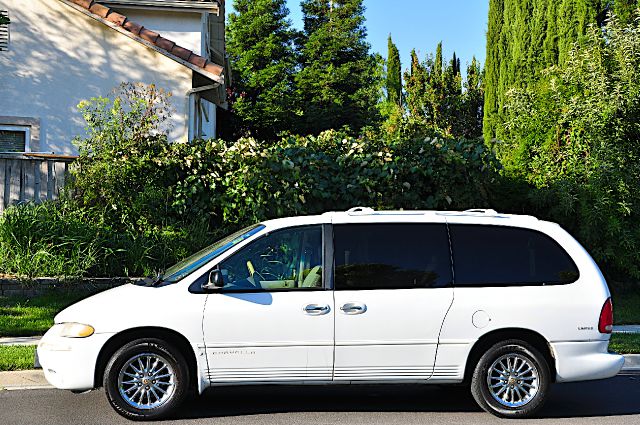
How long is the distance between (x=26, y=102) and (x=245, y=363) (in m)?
11.7

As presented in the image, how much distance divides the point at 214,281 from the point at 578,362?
3224 millimetres

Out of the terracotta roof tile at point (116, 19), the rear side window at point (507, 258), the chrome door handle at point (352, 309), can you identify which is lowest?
the chrome door handle at point (352, 309)

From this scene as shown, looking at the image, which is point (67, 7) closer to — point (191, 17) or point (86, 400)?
point (191, 17)

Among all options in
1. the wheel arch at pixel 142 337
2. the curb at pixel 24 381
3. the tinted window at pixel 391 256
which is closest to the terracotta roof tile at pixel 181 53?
the curb at pixel 24 381

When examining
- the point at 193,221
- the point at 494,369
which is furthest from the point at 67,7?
the point at 494,369

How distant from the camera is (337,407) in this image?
7.62 m

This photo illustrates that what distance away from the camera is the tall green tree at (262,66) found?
38.7m

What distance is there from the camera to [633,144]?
14.8 metres

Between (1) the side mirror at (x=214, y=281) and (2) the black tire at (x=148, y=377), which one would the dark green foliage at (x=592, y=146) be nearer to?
(1) the side mirror at (x=214, y=281)

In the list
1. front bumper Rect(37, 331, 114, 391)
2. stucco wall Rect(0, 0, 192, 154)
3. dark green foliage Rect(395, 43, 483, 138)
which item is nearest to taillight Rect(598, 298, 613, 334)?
front bumper Rect(37, 331, 114, 391)

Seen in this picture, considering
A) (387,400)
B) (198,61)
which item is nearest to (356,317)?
(387,400)

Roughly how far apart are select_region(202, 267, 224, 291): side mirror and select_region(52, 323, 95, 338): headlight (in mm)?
1010

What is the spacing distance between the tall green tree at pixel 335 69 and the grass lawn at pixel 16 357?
28.3 metres

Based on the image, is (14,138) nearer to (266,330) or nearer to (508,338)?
(266,330)
